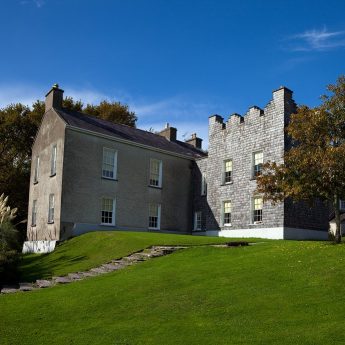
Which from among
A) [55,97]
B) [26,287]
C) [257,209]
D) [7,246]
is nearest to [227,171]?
[257,209]

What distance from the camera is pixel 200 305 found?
11.5m

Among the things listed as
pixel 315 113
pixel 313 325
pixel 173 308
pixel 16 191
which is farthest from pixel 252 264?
pixel 16 191

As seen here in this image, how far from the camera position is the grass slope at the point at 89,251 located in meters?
21.5

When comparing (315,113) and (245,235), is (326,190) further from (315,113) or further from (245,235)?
(245,235)

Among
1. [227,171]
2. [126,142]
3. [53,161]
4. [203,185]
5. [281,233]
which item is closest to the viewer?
[281,233]

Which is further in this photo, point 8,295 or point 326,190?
point 326,190

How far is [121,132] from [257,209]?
11213 mm

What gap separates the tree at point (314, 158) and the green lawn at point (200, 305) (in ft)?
7.53

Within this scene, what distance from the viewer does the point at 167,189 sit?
1345 inches

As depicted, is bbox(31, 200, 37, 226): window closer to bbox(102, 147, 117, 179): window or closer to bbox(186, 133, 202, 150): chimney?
bbox(102, 147, 117, 179): window

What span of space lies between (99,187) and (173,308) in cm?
1962

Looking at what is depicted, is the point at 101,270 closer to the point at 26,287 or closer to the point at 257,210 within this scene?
the point at 26,287

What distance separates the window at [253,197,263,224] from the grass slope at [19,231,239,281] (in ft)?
18.7

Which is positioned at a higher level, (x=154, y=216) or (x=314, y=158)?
(x=314, y=158)
